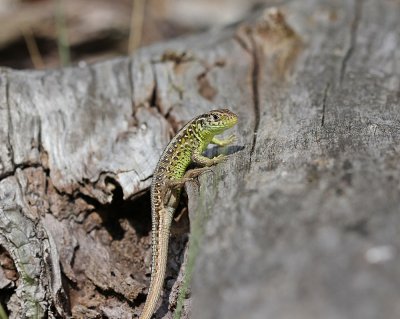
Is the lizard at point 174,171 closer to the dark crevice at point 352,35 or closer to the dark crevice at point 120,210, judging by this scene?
the dark crevice at point 120,210

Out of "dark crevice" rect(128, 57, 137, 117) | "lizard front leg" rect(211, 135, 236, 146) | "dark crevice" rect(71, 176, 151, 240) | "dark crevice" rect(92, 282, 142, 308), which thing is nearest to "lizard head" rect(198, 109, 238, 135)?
"lizard front leg" rect(211, 135, 236, 146)

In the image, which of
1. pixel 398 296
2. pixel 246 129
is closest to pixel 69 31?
pixel 246 129

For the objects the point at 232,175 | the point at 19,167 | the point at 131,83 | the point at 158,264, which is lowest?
the point at 158,264

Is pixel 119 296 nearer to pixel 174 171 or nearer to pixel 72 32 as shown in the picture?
pixel 174 171

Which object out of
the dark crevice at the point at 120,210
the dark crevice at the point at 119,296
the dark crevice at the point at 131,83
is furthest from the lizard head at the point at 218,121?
the dark crevice at the point at 119,296

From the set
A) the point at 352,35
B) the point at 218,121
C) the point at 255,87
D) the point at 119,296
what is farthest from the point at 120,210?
the point at 352,35

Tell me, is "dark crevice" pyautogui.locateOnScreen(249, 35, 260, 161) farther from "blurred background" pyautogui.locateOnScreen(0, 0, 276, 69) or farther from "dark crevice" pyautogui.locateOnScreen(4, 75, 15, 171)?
"blurred background" pyautogui.locateOnScreen(0, 0, 276, 69)
